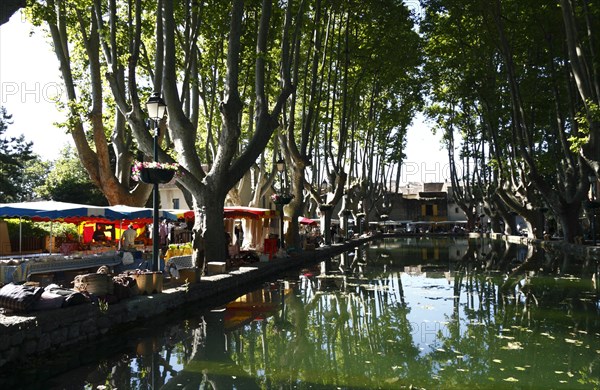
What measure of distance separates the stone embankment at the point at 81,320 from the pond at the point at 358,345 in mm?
214

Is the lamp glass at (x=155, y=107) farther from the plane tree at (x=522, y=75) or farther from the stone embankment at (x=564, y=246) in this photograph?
the stone embankment at (x=564, y=246)

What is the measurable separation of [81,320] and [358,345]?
3.81m

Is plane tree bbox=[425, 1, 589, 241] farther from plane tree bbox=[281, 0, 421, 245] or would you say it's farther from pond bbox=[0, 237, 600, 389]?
pond bbox=[0, 237, 600, 389]

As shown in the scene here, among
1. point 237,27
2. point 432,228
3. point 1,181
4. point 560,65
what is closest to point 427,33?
point 560,65

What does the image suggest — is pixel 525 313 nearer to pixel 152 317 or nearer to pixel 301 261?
pixel 152 317

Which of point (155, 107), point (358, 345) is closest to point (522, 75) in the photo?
point (155, 107)

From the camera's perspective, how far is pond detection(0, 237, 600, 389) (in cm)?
572

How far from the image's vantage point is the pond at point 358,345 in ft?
18.8

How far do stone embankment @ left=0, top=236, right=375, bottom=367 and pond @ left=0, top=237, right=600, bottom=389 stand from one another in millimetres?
214

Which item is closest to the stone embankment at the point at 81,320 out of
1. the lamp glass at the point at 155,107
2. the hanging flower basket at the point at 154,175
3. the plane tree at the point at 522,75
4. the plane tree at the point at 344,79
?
the hanging flower basket at the point at 154,175

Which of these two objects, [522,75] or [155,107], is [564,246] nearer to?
[522,75]

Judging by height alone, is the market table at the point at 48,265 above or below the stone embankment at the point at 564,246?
above

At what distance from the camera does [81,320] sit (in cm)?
718

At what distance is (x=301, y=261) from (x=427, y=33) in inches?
490
